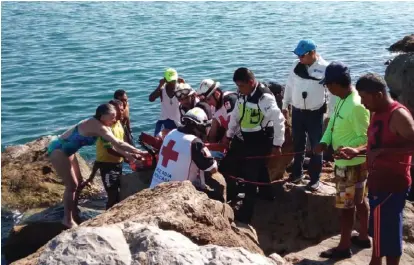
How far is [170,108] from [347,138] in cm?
461

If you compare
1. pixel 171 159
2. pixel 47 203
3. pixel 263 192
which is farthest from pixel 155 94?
pixel 171 159

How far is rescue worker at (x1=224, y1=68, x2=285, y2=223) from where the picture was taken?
25.8 ft

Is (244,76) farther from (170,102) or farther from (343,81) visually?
(170,102)

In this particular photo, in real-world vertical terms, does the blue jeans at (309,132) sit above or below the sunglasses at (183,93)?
below

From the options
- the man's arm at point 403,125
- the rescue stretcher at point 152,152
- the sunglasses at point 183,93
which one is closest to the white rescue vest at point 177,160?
the rescue stretcher at point 152,152

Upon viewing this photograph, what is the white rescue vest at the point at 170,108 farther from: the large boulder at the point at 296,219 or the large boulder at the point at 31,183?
the large boulder at the point at 296,219

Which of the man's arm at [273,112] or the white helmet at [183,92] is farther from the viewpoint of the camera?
the white helmet at [183,92]

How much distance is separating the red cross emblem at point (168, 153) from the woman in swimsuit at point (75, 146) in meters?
1.34

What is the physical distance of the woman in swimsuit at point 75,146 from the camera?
8391 mm

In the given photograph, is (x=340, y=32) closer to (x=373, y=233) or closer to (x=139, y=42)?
(x=139, y=42)

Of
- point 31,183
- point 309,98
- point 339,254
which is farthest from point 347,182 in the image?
point 31,183

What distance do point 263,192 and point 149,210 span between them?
3813mm

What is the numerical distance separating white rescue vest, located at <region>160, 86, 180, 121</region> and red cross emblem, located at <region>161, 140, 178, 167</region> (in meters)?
3.48

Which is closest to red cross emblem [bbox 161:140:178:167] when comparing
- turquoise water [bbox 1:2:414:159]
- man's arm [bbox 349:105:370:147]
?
man's arm [bbox 349:105:370:147]
